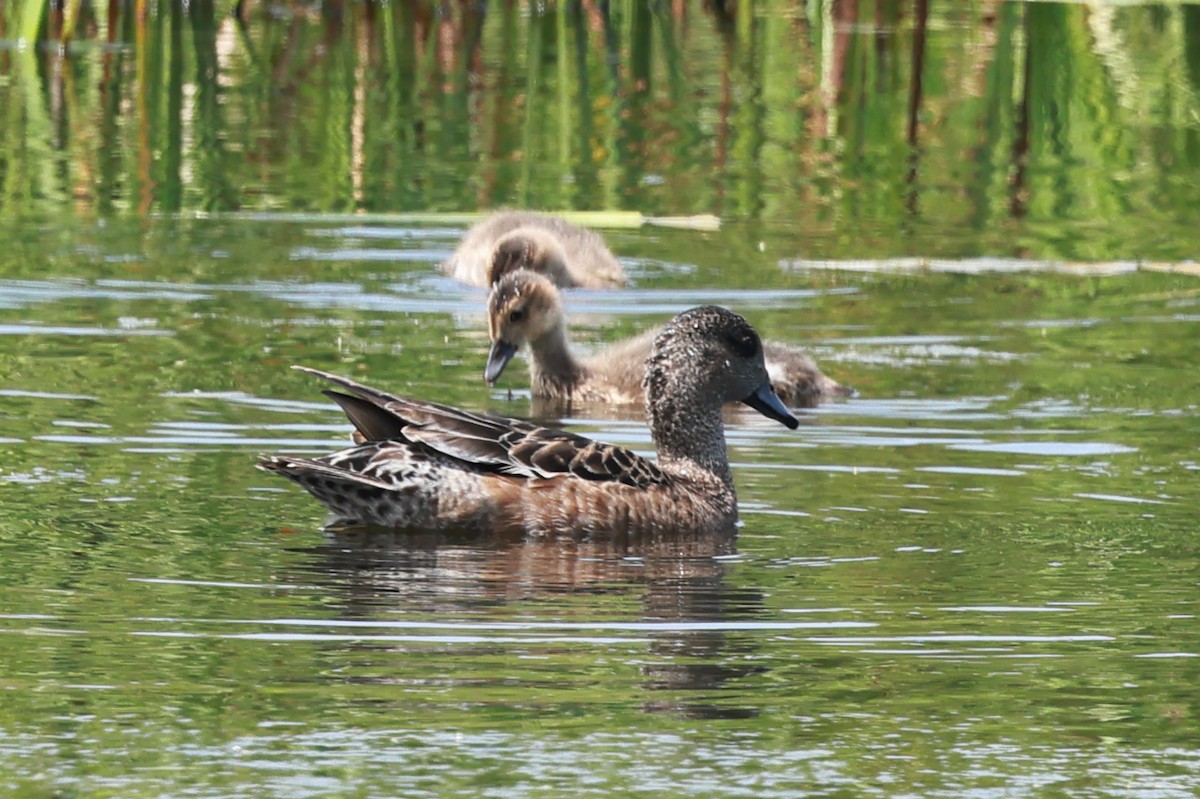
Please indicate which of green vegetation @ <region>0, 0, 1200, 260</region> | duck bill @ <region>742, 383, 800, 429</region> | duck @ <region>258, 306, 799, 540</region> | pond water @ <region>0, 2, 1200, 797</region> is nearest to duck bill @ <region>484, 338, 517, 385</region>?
pond water @ <region>0, 2, 1200, 797</region>

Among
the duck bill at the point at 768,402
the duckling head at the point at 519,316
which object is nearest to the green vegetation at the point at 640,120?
the duckling head at the point at 519,316

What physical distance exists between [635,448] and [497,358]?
1.29m

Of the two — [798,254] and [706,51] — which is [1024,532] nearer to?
[798,254]

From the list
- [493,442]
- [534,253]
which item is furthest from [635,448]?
[534,253]

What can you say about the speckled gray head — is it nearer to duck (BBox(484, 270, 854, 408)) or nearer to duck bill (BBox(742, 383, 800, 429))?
duck bill (BBox(742, 383, 800, 429))

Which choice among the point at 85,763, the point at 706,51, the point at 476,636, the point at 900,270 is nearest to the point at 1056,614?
the point at 476,636

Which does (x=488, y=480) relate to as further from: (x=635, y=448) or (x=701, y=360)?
(x=635, y=448)

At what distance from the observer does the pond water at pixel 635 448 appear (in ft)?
16.2

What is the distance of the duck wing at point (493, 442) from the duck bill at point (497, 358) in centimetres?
266

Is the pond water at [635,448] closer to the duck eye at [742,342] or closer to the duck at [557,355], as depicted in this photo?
the duck at [557,355]

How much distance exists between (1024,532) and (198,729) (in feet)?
9.92

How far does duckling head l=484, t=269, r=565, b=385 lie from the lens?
34.4 feet

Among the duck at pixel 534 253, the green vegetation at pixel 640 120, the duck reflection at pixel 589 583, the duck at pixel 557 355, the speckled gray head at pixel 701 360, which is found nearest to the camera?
the duck reflection at pixel 589 583

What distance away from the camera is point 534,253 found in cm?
1262
